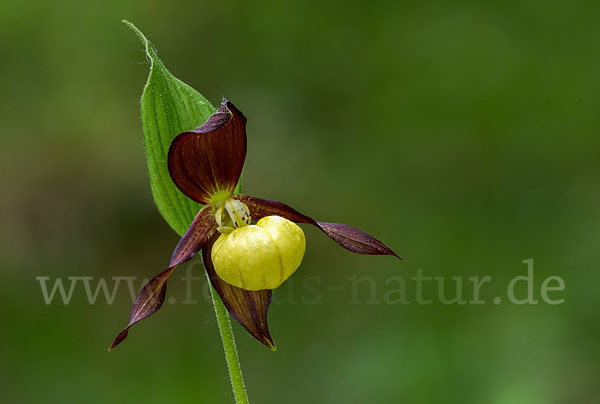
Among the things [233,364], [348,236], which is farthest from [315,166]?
[233,364]

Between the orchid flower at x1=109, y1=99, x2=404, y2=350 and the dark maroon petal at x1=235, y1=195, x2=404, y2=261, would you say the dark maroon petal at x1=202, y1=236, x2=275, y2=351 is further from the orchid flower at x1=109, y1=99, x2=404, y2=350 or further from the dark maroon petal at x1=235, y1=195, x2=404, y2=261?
the dark maroon petal at x1=235, y1=195, x2=404, y2=261

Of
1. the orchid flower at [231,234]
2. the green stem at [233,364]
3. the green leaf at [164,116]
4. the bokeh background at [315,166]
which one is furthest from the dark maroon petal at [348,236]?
the bokeh background at [315,166]

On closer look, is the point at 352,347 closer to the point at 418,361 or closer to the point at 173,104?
the point at 418,361

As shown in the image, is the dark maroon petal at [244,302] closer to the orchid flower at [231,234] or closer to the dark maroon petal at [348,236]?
the orchid flower at [231,234]

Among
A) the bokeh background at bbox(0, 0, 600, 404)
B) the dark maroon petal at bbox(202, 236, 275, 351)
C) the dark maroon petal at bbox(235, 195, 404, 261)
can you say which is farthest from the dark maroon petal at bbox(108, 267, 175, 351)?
the bokeh background at bbox(0, 0, 600, 404)

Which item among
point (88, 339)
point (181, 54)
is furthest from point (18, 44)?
point (88, 339)

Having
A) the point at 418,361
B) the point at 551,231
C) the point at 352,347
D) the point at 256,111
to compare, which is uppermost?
the point at 256,111

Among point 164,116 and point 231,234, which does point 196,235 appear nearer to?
point 231,234
